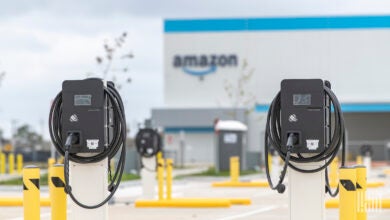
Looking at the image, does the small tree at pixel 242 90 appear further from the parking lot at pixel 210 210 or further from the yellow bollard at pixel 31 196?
the yellow bollard at pixel 31 196

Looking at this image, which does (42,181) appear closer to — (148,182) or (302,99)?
(148,182)

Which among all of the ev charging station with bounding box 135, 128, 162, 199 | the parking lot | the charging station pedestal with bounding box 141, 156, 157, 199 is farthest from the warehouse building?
the charging station pedestal with bounding box 141, 156, 157, 199

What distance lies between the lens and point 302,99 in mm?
10305

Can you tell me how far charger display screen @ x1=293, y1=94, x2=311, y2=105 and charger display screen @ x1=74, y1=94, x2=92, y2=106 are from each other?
7.20 ft

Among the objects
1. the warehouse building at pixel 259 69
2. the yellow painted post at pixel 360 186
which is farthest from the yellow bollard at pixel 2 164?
the yellow painted post at pixel 360 186

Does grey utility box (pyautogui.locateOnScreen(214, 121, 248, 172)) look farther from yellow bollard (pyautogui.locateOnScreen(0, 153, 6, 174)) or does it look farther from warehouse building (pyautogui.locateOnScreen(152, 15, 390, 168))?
warehouse building (pyautogui.locateOnScreen(152, 15, 390, 168))

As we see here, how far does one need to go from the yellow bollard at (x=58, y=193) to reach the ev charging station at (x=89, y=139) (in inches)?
7.5

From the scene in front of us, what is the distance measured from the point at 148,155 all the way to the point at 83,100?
11151 mm

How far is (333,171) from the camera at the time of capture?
98.9 ft

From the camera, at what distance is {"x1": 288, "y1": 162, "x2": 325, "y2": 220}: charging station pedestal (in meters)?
10.4

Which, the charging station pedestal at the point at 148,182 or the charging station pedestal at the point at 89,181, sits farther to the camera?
the charging station pedestal at the point at 148,182

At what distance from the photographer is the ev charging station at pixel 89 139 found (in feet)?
34.2

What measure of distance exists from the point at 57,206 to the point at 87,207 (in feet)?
1.81

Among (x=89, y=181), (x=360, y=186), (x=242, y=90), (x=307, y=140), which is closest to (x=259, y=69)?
(x=242, y=90)
